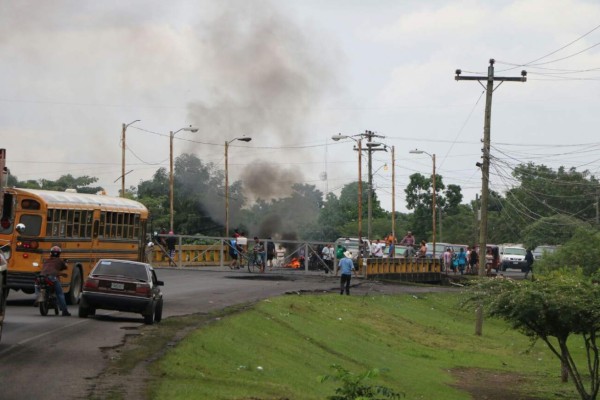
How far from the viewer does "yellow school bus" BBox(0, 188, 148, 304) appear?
29562 millimetres

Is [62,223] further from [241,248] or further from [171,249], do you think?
[241,248]

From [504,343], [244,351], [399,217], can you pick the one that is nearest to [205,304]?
[244,351]

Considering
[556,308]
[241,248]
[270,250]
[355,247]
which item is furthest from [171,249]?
[556,308]

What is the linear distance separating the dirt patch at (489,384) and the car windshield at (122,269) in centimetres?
961

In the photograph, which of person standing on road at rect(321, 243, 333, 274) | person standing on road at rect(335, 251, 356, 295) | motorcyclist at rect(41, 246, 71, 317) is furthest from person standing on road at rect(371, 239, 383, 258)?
motorcyclist at rect(41, 246, 71, 317)

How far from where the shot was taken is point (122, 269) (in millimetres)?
25828

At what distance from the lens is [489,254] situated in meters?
77.6

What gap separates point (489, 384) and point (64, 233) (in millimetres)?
13199

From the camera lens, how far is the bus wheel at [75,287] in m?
30.7

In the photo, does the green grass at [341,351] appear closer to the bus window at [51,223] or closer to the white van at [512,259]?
the bus window at [51,223]

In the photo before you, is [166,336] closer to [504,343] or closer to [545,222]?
[504,343]

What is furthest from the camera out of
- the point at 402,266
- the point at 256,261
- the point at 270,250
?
the point at 402,266

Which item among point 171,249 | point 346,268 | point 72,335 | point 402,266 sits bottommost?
point 72,335

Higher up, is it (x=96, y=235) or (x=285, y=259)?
(x=96, y=235)
